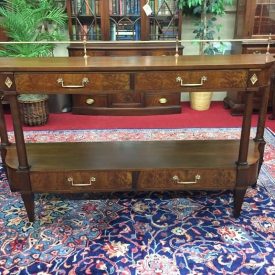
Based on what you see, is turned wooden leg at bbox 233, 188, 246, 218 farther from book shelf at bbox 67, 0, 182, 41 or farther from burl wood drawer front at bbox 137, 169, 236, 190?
book shelf at bbox 67, 0, 182, 41

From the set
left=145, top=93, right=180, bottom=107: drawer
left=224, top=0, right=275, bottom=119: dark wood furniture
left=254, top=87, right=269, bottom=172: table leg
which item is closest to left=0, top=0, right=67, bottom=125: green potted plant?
left=145, top=93, right=180, bottom=107: drawer

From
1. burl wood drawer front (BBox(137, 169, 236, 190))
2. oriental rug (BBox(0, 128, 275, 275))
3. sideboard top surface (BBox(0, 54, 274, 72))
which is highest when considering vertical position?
sideboard top surface (BBox(0, 54, 274, 72))

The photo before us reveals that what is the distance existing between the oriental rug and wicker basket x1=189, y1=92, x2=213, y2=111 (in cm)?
171

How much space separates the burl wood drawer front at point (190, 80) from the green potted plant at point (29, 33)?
1996mm

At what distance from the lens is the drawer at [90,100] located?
378 cm

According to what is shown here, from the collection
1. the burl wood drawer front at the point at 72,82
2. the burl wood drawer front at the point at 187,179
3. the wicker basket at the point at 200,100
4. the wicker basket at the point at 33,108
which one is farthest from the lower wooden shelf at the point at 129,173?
the wicker basket at the point at 200,100

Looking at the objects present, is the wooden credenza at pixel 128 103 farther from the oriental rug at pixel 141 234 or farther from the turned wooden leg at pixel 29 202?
the turned wooden leg at pixel 29 202

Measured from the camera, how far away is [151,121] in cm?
361

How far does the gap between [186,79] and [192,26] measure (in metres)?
2.64

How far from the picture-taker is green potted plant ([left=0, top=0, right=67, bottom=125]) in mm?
→ 3289

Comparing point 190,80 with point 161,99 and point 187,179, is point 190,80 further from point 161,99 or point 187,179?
point 161,99

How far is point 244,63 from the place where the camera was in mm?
1623

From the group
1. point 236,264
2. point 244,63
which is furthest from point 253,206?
point 244,63

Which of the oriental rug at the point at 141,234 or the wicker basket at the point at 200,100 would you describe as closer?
the oriental rug at the point at 141,234
